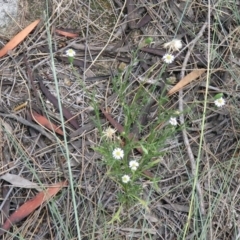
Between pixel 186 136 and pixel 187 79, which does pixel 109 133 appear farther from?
pixel 187 79

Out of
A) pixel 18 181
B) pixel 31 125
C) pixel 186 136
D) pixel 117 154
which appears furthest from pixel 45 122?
A: pixel 186 136

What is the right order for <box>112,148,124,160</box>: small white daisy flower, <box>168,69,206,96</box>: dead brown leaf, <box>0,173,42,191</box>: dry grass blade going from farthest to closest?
<box>168,69,206,96</box>: dead brown leaf → <box>0,173,42,191</box>: dry grass blade → <box>112,148,124,160</box>: small white daisy flower

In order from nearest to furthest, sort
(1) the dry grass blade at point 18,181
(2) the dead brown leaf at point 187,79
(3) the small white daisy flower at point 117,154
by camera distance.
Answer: (3) the small white daisy flower at point 117,154 → (1) the dry grass blade at point 18,181 → (2) the dead brown leaf at point 187,79

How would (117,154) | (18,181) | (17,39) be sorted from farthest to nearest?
1. (17,39)
2. (18,181)
3. (117,154)

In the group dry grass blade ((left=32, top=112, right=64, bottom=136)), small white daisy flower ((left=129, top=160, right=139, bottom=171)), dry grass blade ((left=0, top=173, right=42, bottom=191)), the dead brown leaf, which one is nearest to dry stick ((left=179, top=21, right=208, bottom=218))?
the dead brown leaf

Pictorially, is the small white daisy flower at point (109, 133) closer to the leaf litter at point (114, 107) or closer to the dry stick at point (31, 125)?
the leaf litter at point (114, 107)

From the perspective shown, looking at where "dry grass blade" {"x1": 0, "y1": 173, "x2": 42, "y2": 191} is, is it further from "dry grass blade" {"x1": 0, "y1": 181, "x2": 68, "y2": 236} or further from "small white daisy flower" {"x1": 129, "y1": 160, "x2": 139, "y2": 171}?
"small white daisy flower" {"x1": 129, "y1": 160, "x2": 139, "y2": 171}

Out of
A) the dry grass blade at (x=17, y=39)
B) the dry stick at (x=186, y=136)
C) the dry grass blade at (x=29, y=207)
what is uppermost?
the dry grass blade at (x=17, y=39)

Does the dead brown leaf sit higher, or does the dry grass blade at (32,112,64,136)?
the dry grass blade at (32,112,64,136)

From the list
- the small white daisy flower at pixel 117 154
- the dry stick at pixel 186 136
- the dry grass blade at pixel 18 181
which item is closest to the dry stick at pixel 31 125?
the dry grass blade at pixel 18 181

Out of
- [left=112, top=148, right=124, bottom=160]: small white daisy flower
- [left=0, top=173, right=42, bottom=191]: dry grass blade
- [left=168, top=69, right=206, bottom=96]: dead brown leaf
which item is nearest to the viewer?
[left=112, top=148, right=124, bottom=160]: small white daisy flower

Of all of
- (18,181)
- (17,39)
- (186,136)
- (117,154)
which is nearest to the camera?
(117,154)

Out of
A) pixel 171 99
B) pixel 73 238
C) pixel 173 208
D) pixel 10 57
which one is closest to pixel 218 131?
pixel 171 99
